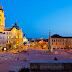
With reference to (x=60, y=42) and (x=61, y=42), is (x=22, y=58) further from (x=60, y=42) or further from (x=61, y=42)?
(x=61, y=42)

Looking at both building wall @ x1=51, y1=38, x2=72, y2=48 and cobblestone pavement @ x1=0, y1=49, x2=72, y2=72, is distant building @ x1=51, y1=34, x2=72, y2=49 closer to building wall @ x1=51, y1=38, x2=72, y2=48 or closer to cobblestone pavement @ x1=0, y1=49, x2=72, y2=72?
building wall @ x1=51, y1=38, x2=72, y2=48

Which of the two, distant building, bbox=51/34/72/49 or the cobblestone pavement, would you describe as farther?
distant building, bbox=51/34/72/49

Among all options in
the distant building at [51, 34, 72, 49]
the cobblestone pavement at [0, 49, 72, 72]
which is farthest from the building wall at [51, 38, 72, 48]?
the cobblestone pavement at [0, 49, 72, 72]

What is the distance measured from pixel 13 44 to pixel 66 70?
2643 inches

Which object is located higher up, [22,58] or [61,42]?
[61,42]

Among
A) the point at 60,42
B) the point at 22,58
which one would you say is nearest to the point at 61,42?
the point at 60,42

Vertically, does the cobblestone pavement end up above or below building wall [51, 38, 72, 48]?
below

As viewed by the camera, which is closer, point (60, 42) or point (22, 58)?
point (22, 58)

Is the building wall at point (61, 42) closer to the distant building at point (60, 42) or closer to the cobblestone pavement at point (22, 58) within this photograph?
the distant building at point (60, 42)

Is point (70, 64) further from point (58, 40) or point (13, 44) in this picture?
point (13, 44)

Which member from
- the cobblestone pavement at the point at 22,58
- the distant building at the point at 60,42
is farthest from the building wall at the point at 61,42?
the cobblestone pavement at the point at 22,58

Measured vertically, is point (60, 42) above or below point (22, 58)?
above

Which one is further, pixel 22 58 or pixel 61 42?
pixel 61 42

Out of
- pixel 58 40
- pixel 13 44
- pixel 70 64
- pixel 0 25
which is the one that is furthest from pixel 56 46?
pixel 70 64
